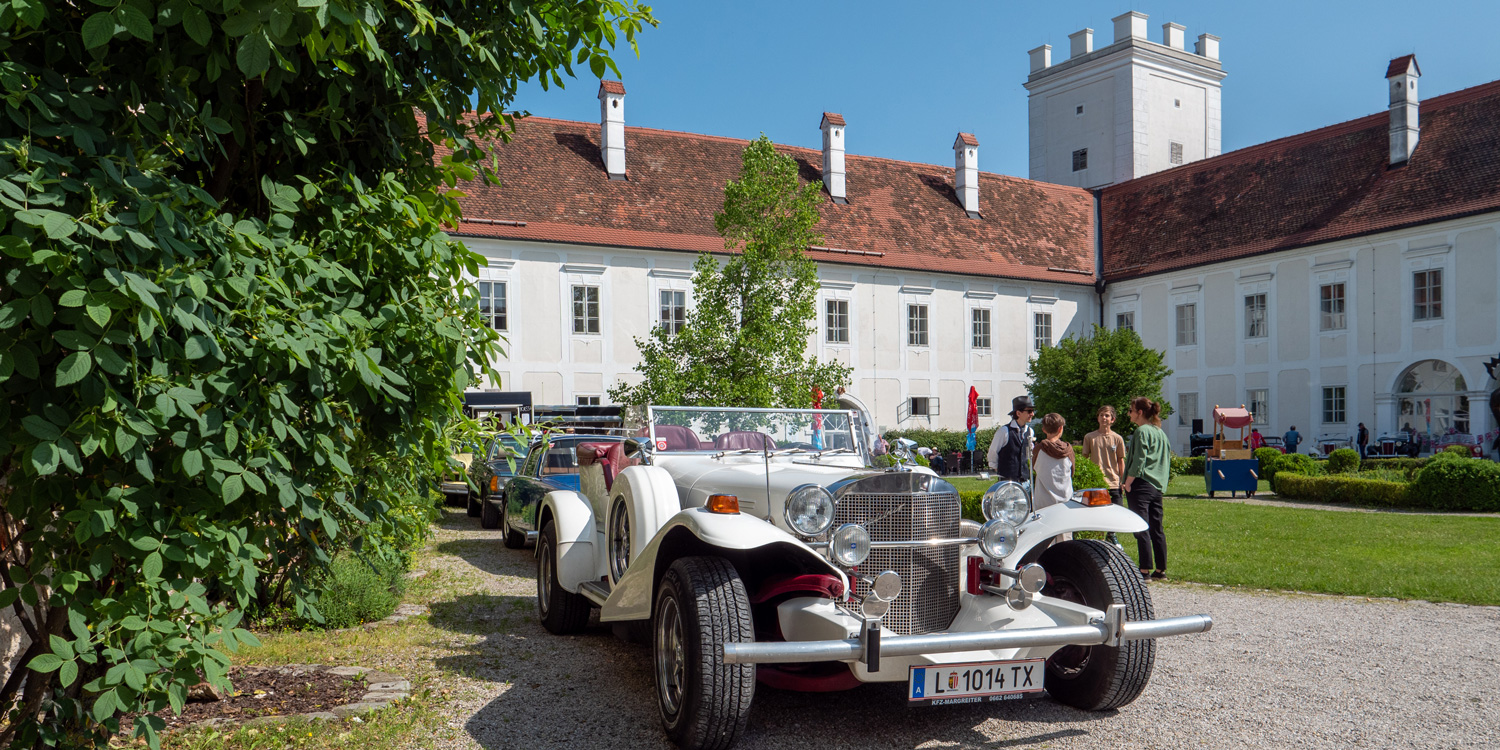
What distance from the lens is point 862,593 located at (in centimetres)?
492

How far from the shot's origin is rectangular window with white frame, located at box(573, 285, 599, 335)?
3038 centimetres

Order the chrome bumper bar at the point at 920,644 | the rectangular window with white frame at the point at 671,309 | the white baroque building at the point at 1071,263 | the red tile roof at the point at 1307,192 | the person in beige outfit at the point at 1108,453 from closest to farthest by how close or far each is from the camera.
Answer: the chrome bumper bar at the point at 920,644 → the person in beige outfit at the point at 1108,453 → the white baroque building at the point at 1071,263 → the red tile roof at the point at 1307,192 → the rectangular window with white frame at the point at 671,309

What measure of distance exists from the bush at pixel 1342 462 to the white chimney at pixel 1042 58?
30.9m

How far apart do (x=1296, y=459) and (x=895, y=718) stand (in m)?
21.6

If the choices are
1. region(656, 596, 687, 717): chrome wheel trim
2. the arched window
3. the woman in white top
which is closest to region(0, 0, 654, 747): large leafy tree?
region(656, 596, 687, 717): chrome wheel trim

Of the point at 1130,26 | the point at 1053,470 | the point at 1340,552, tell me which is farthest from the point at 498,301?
the point at 1130,26

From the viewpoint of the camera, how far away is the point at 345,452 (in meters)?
3.83

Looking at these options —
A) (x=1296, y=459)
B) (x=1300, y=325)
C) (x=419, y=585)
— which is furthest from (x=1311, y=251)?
(x=419, y=585)

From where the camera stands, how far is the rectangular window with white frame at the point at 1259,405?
3384cm

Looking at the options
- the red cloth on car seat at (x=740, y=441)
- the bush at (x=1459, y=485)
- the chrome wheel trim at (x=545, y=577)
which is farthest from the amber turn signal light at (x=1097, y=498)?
the bush at (x=1459, y=485)

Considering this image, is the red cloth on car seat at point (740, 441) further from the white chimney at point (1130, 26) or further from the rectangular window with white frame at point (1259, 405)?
the white chimney at point (1130, 26)

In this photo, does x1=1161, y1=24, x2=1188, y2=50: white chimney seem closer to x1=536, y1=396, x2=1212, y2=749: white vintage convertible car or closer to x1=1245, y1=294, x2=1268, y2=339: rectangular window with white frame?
x1=1245, y1=294, x2=1268, y2=339: rectangular window with white frame

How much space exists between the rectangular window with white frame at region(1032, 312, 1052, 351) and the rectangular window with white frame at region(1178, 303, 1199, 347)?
176 inches

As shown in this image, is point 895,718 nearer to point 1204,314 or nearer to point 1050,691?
point 1050,691
